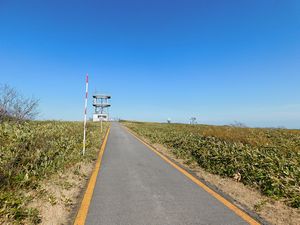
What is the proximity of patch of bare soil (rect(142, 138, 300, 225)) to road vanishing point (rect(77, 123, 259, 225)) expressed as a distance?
0.50 m

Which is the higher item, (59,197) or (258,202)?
(59,197)

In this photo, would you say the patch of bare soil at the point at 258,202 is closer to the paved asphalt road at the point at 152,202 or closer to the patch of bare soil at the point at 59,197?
the paved asphalt road at the point at 152,202

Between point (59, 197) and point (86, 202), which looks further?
point (59, 197)

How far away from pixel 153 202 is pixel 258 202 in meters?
2.33

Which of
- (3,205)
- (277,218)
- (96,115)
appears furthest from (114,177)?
(96,115)

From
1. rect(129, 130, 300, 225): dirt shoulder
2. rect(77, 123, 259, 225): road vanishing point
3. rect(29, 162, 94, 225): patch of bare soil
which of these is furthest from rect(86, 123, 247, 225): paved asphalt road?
rect(129, 130, 300, 225): dirt shoulder

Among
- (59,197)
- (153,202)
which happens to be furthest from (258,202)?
(59,197)

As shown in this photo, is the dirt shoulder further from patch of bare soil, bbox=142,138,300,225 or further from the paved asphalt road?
the paved asphalt road

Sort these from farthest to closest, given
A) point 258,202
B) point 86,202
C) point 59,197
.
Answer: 1. point 258,202
2. point 59,197
3. point 86,202

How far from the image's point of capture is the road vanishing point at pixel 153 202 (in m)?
4.17

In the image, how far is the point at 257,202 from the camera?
209 inches

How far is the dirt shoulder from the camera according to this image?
4.46m

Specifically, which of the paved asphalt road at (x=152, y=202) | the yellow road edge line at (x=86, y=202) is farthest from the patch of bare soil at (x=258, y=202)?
the yellow road edge line at (x=86, y=202)

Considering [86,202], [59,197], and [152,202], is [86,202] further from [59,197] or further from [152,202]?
[152,202]
